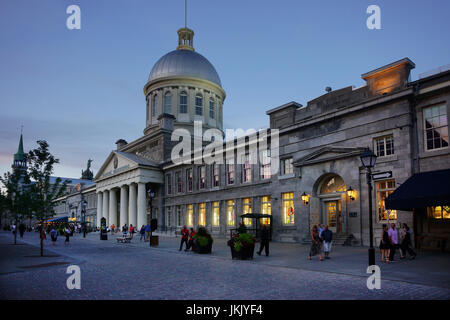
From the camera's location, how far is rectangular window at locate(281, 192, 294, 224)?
28656 millimetres

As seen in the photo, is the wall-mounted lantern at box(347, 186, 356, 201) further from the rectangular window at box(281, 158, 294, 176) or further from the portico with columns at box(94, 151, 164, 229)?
the portico with columns at box(94, 151, 164, 229)

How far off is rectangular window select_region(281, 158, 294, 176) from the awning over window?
1073 cm

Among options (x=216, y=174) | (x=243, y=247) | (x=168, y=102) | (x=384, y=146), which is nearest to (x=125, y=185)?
(x=168, y=102)

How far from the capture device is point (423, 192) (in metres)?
17.1

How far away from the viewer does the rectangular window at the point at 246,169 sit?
34.1 meters

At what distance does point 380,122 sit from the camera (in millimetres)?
22688

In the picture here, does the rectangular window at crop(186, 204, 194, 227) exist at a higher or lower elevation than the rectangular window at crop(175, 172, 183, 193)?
lower

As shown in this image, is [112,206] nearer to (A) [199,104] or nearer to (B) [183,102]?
(B) [183,102]

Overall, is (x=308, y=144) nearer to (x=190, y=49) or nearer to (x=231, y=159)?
(x=231, y=159)

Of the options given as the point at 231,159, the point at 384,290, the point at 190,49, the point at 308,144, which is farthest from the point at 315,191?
the point at 190,49

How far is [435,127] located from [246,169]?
17188mm

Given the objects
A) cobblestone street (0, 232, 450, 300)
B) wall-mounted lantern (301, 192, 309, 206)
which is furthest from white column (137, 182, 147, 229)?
cobblestone street (0, 232, 450, 300)
